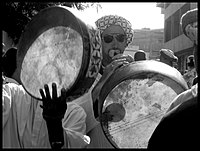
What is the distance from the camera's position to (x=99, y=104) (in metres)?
2.30

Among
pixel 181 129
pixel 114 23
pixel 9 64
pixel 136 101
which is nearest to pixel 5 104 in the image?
pixel 9 64

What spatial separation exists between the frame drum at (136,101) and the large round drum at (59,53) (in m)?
0.19

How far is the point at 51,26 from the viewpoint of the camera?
2256 millimetres

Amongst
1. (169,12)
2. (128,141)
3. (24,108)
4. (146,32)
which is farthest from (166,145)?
(146,32)

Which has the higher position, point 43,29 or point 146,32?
point 146,32

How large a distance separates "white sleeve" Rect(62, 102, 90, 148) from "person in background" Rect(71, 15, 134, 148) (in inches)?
5.4

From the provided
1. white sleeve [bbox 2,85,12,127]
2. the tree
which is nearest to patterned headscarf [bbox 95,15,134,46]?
white sleeve [bbox 2,85,12,127]

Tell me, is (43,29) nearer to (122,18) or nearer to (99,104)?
(99,104)

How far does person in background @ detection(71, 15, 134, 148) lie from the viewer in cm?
244

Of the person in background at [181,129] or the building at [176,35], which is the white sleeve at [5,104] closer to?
the person in background at [181,129]

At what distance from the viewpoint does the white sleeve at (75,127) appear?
2223mm

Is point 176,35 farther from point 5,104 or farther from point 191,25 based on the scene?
point 191,25

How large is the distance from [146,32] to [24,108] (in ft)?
127

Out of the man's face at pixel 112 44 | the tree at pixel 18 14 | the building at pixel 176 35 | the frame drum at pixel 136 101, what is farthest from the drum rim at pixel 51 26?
the building at pixel 176 35
